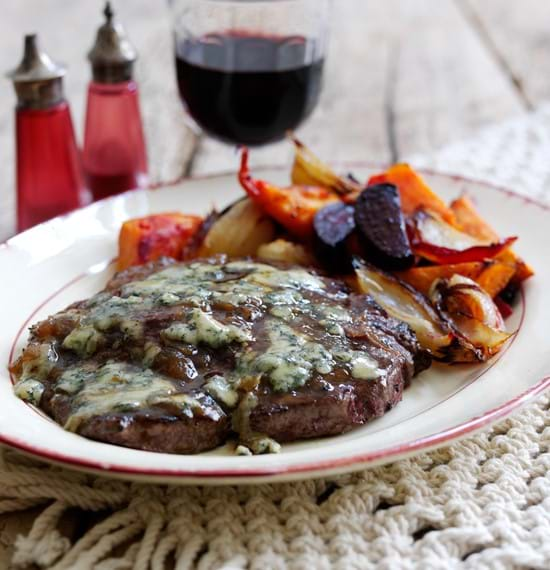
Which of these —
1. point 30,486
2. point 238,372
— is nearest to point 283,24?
point 238,372

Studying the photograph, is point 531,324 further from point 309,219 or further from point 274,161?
point 274,161

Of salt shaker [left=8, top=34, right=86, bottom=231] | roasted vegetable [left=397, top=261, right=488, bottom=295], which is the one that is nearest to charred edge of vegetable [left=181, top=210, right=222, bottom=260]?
roasted vegetable [left=397, top=261, right=488, bottom=295]

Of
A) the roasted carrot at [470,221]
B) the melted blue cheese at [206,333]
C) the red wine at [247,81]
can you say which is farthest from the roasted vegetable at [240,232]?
the red wine at [247,81]

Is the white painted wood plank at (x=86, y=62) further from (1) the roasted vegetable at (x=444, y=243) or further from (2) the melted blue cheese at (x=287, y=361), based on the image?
(2) the melted blue cheese at (x=287, y=361)

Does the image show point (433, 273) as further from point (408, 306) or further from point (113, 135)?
point (113, 135)

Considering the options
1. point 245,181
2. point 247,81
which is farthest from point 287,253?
point 247,81

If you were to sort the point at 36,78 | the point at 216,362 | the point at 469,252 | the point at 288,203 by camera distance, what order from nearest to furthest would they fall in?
1. the point at 216,362
2. the point at 469,252
3. the point at 288,203
4. the point at 36,78
